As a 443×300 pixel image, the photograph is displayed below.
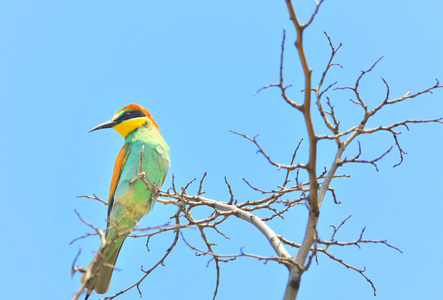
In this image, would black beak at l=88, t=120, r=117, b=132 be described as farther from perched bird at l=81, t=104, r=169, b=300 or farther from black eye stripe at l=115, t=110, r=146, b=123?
perched bird at l=81, t=104, r=169, b=300

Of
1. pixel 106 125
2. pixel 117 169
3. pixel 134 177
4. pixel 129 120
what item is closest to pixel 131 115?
pixel 129 120

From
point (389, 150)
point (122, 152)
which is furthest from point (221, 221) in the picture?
point (122, 152)

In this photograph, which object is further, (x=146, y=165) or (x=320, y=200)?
(x=146, y=165)

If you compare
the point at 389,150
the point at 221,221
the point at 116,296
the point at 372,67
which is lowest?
the point at 116,296

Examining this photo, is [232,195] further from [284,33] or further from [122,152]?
[122,152]

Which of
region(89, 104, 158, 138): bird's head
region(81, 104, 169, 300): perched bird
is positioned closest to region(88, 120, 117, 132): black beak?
region(89, 104, 158, 138): bird's head

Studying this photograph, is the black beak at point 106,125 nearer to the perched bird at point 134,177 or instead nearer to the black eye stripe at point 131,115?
the black eye stripe at point 131,115

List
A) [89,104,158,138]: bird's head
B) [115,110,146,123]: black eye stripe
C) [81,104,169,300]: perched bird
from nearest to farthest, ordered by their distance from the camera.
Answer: [81,104,169,300]: perched bird → [89,104,158,138]: bird's head → [115,110,146,123]: black eye stripe

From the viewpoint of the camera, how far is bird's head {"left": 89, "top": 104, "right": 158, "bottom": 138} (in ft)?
17.4

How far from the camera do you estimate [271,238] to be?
2.84 m

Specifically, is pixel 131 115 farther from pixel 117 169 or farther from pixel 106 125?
pixel 117 169

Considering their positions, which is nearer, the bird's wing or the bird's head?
the bird's wing

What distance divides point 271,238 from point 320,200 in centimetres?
37

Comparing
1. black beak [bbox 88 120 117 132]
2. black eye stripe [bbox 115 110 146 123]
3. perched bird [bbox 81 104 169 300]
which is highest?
black eye stripe [bbox 115 110 146 123]
